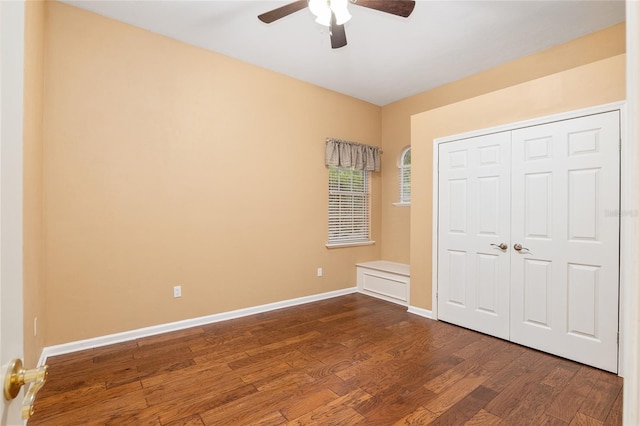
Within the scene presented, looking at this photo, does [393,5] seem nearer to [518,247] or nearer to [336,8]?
[336,8]

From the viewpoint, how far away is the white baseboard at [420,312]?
3.70 metres

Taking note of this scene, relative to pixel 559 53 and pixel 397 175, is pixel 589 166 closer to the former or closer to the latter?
pixel 559 53

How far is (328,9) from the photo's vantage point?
2.23 m

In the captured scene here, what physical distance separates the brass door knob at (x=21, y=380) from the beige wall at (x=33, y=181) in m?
1.82

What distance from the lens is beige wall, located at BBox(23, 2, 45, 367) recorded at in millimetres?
2012

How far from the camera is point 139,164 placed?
310 centimetres

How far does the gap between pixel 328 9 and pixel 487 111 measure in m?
2.04

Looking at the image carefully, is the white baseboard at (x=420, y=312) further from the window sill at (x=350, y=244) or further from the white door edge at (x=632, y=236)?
the white door edge at (x=632, y=236)

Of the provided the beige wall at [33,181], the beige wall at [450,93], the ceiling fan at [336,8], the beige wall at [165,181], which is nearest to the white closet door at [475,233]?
the beige wall at [450,93]

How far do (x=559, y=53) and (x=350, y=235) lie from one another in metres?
3.52

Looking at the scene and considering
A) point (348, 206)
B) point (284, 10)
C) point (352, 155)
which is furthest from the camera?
point (348, 206)

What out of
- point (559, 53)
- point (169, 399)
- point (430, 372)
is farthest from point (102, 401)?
point (559, 53)

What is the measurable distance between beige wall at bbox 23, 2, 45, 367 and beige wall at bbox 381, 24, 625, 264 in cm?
372

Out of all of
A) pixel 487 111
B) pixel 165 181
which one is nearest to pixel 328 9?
pixel 487 111
